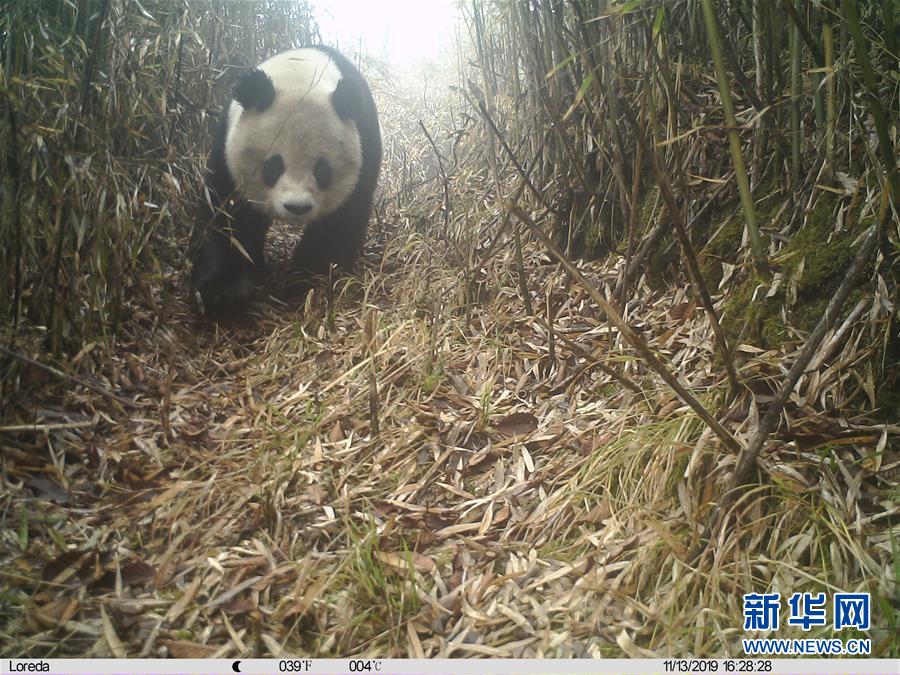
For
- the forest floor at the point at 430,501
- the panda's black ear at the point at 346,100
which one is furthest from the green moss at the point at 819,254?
the panda's black ear at the point at 346,100

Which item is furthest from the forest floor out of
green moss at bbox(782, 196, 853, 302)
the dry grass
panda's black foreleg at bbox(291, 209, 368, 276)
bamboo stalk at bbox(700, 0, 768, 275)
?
panda's black foreleg at bbox(291, 209, 368, 276)

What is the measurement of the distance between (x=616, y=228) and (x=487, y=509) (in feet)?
3.63

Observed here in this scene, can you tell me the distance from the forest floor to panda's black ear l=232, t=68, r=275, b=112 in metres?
0.95

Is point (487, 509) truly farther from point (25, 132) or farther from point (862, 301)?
point (25, 132)

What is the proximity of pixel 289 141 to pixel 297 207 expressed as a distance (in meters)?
0.26

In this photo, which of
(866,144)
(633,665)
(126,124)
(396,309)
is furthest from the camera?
(396,309)

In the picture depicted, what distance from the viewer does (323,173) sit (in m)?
2.56

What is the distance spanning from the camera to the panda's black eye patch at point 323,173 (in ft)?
8.30

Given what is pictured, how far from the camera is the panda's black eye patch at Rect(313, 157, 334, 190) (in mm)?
2531

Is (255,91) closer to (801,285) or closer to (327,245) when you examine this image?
(327,245)

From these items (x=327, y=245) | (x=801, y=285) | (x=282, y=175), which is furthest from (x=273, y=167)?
(x=801, y=285)

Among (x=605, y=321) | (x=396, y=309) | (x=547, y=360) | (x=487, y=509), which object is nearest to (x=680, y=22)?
(x=605, y=321)

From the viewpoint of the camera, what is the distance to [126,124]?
2.03 metres

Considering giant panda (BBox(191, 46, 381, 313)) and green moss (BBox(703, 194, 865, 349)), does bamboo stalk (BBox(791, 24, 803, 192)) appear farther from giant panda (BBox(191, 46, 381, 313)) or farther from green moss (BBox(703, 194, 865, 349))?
giant panda (BBox(191, 46, 381, 313))
